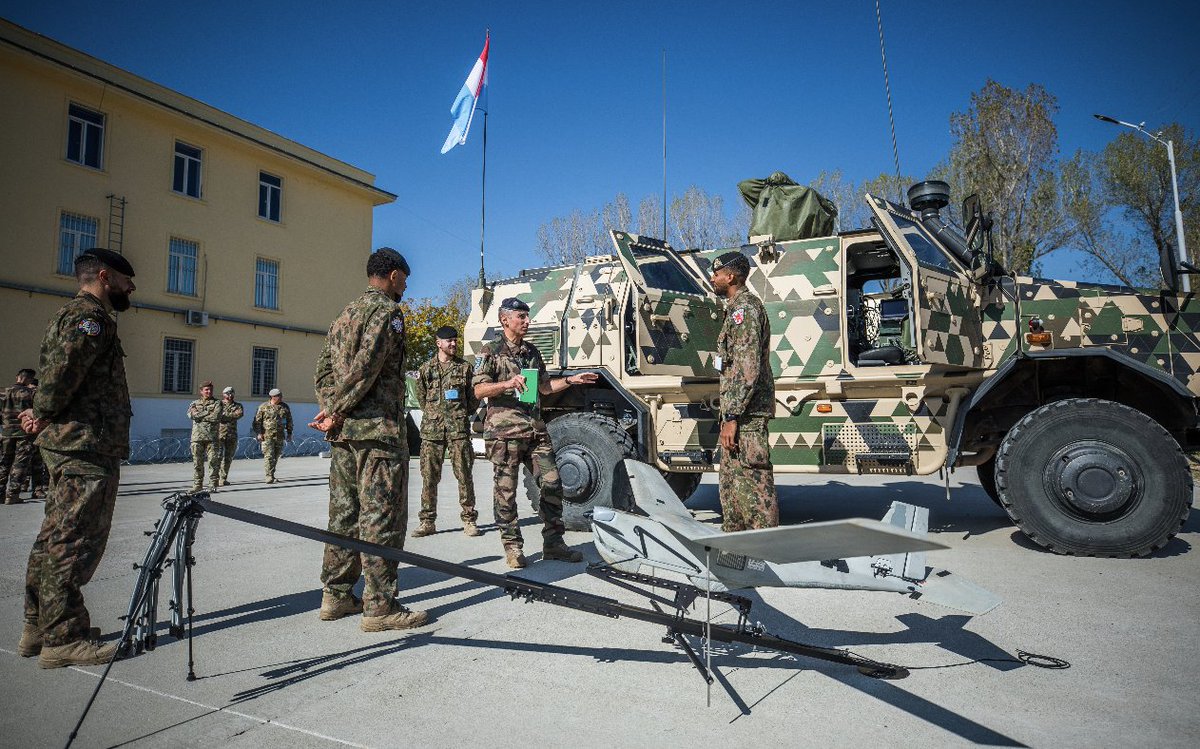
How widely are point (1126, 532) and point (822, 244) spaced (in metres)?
2.89

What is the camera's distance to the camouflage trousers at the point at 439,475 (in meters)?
6.00

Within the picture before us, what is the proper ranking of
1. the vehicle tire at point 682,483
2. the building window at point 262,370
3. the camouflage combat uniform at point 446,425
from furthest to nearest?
1. the building window at point 262,370
2. the vehicle tire at point 682,483
3. the camouflage combat uniform at point 446,425

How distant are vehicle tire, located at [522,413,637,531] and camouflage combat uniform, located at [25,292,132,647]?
313 centimetres

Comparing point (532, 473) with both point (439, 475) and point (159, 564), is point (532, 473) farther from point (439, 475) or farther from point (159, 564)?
point (159, 564)

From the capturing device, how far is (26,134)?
1503 cm

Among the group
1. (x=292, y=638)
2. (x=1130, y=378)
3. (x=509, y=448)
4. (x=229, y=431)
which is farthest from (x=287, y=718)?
(x=229, y=431)

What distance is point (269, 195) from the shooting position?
2016 cm

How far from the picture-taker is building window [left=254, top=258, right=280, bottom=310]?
19.7m

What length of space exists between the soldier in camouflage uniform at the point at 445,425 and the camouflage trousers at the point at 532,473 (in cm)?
149

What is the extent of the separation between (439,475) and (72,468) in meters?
3.26

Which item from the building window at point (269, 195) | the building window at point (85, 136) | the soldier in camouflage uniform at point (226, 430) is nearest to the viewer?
the soldier in camouflage uniform at point (226, 430)

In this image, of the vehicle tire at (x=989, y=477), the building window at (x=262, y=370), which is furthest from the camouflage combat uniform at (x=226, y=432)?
the building window at (x=262, y=370)

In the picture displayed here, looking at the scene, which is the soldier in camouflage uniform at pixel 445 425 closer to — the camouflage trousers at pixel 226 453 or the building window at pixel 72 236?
the camouflage trousers at pixel 226 453

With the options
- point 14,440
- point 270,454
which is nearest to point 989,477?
point 270,454
